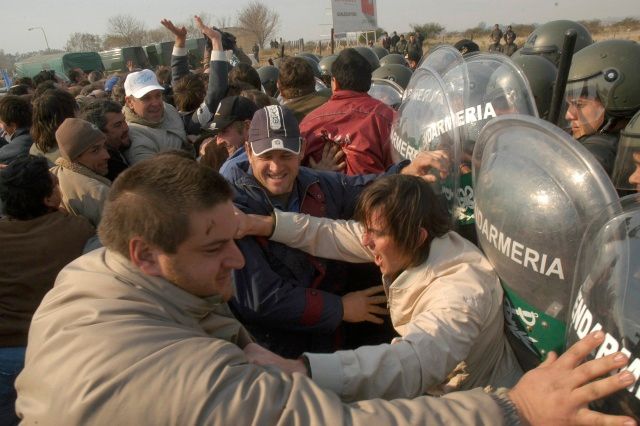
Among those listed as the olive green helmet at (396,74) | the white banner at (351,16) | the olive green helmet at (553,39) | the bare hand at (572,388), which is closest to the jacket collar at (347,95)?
the bare hand at (572,388)

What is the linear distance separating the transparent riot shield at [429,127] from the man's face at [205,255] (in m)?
1.01

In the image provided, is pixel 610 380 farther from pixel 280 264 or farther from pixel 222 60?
pixel 222 60

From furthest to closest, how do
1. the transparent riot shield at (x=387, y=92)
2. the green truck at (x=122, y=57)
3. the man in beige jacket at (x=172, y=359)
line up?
the green truck at (x=122, y=57)
the transparent riot shield at (x=387, y=92)
the man in beige jacket at (x=172, y=359)

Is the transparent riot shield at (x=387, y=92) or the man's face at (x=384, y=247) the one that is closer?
the man's face at (x=384, y=247)

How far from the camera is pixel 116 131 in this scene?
3854 millimetres

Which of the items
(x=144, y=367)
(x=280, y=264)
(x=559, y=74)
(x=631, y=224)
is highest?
(x=559, y=74)

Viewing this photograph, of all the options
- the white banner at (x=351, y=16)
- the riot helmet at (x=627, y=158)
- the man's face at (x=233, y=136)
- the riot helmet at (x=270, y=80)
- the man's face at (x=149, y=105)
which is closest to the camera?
the riot helmet at (x=627, y=158)

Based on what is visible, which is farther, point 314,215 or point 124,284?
point 314,215

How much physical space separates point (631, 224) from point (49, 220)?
2807 millimetres

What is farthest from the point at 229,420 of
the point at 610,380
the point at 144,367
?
the point at 610,380

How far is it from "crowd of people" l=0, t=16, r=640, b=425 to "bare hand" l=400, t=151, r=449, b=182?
0.04 feet

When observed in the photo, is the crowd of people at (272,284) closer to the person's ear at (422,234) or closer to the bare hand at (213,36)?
the person's ear at (422,234)

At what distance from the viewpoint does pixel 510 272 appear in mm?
1560

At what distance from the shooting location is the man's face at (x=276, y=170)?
2.35 m
